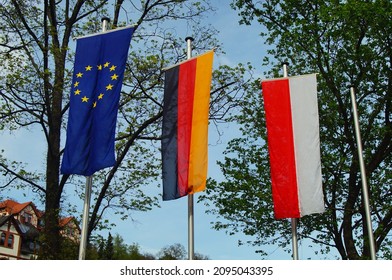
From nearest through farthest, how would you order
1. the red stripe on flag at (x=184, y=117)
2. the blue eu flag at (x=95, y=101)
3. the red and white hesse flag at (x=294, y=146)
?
the red and white hesse flag at (x=294, y=146), the red stripe on flag at (x=184, y=117), the blue eu flag at (x=95, y=101)

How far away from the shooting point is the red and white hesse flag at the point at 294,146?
12.2 m

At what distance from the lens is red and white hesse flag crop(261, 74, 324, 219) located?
1220 centimetres

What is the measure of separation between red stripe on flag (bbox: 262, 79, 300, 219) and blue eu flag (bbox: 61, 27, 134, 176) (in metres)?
3.91

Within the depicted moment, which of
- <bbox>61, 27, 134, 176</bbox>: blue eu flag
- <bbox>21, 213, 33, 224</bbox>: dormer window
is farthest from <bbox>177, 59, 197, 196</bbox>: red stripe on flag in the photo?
<bbox>21, 213, 33, 224</bbox>: dormer window

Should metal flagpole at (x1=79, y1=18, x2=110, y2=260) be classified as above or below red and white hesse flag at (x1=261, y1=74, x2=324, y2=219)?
below

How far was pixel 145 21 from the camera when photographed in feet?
78.5

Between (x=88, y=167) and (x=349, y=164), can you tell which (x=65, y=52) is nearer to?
(x=88, y=167)

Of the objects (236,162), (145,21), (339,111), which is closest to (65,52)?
(145,21)

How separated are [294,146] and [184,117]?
111 inches

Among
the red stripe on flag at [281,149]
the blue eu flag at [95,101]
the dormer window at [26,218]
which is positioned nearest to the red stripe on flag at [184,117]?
the blue eu flag at [95,101]

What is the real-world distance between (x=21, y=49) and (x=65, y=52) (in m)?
1.99

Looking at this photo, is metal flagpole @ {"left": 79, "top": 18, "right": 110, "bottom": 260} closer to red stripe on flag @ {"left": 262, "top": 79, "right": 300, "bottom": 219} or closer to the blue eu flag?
the blue eu flag

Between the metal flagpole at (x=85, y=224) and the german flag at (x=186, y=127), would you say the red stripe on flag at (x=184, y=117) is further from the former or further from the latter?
the metal flagpole at (x=85, y=224)
